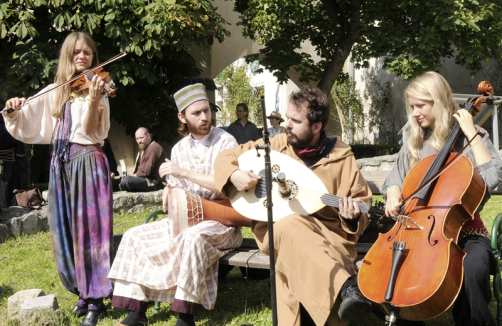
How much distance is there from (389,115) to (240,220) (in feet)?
49.4

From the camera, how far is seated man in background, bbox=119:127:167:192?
7.76 metres

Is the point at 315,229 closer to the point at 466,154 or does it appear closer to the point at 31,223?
the point at 466,154

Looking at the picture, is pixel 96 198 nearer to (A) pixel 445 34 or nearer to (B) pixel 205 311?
(B) pixel 205 311

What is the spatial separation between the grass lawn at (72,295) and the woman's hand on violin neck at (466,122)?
128cm

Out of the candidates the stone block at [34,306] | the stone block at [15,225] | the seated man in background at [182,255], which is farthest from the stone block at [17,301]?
the stone block at [15,225]

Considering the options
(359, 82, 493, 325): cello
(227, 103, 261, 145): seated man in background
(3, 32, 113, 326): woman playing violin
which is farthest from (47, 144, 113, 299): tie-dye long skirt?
(227, 103, 261, 145): seated man in background

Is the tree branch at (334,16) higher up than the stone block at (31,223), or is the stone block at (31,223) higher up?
the tree branch at (334,16)

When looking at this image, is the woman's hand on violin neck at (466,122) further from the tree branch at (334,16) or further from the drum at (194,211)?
the tree branch at (334,16)

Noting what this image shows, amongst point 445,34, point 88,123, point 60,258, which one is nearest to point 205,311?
point 60,258

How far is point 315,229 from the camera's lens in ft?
9.88

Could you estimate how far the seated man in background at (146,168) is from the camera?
25.5 feet

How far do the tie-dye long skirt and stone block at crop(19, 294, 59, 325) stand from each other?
175mm

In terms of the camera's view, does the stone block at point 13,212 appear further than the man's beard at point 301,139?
Yes

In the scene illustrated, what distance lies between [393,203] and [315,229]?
0.46m
